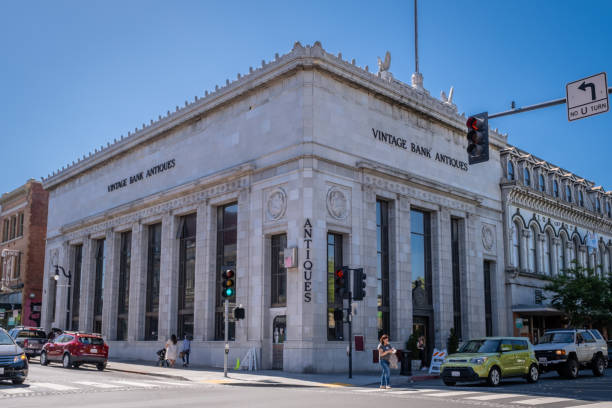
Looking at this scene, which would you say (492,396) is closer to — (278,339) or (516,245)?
(278,339)

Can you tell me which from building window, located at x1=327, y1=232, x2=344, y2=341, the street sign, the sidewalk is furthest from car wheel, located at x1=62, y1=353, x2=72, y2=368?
the street sign

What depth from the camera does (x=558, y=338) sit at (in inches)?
1058

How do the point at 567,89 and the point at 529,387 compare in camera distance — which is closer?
the point at 567,89

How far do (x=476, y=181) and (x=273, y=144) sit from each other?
1568 cm

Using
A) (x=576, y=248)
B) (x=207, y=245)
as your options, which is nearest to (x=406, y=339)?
(x=207, y=245)

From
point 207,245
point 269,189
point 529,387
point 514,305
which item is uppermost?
point 269,189

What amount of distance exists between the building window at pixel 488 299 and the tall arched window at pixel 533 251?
5.03 metres

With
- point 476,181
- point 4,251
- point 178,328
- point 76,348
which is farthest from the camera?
point 4,251

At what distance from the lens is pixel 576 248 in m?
51.1

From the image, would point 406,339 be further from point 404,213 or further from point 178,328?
point 178,328

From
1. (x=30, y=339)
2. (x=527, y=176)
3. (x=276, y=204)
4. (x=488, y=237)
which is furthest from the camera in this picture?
(x=527, y=176)

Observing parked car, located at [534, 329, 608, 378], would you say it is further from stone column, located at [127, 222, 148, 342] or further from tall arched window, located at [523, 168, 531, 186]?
stone column, located at [127, 222, 148, 342]

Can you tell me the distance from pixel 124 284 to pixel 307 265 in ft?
62.5

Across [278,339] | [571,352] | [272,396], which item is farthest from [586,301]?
[272,396]
